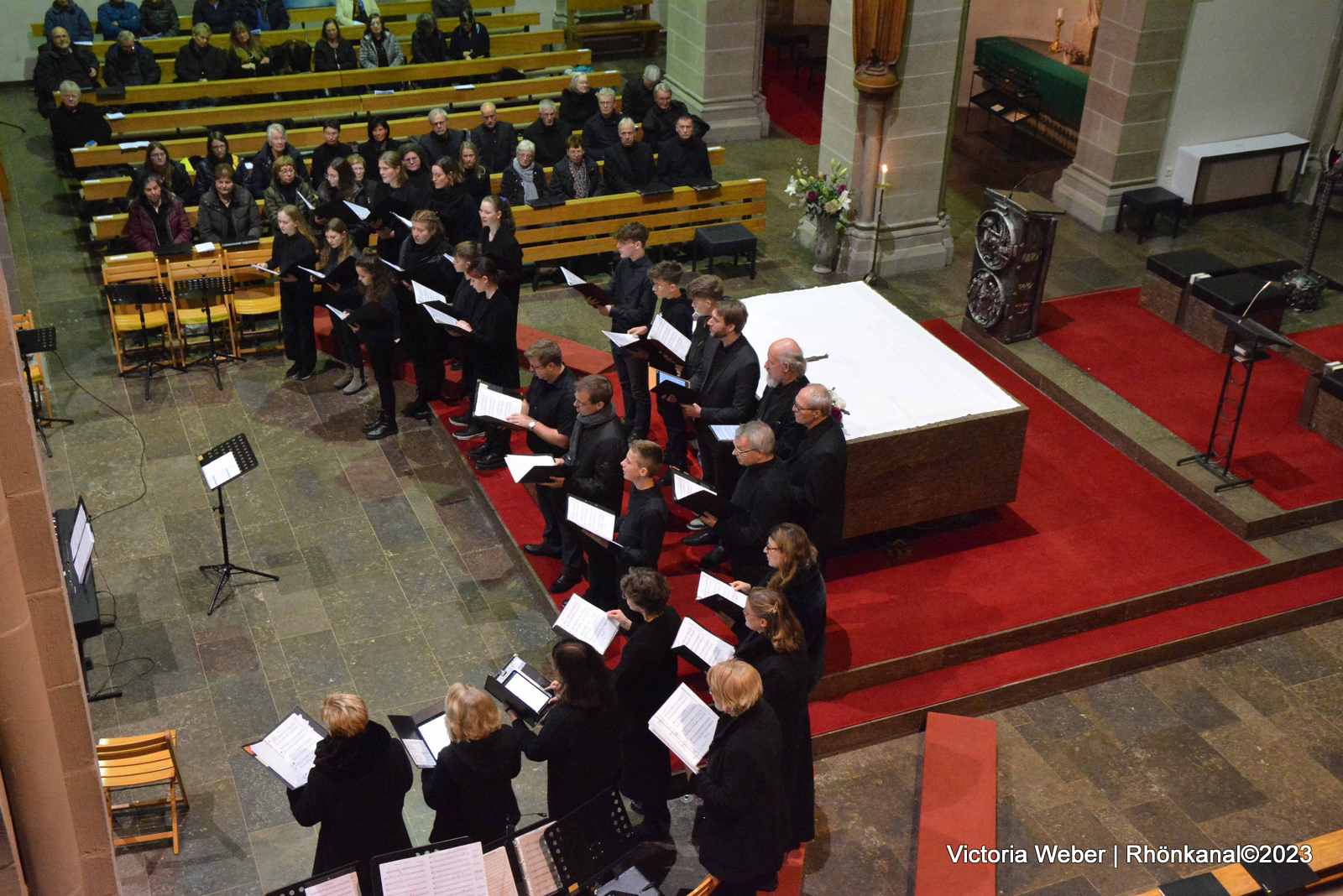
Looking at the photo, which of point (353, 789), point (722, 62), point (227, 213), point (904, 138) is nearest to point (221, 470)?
point (353, 789)

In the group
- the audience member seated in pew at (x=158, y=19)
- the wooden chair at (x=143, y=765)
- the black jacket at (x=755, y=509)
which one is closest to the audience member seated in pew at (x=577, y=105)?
the audience member seated in pew at (x=158, y=19)

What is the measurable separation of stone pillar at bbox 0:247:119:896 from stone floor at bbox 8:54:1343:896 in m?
2.13

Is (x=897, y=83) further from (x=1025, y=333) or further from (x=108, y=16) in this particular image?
(x=108, y=16)

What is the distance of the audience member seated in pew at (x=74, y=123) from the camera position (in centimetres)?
1303

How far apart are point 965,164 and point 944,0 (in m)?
3.68

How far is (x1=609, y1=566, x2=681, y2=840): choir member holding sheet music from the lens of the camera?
5875 mm

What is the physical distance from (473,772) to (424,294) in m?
4.58

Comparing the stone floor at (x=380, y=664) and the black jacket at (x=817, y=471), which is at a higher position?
the black jacket at (x=817, y=471)

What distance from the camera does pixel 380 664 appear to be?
7.65m

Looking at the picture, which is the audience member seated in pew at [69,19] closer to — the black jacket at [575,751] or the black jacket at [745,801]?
the black jacket at [575,751]

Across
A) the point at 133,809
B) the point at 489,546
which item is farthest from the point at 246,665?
the point at 489,546

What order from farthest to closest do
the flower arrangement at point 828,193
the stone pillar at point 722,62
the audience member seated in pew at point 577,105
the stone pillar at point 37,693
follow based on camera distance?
the stone pillar at point 722,62 → the audience member seated in pew at point 577,105 → the flower arrangement at point 828,193 → the stone pillar at point 37,693

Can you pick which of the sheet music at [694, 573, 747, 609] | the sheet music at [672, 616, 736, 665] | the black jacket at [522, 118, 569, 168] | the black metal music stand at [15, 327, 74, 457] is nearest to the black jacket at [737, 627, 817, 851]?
the sheet music at [672, 616, 736, 665]

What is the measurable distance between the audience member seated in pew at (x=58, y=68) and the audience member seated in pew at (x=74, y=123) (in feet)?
3.75
